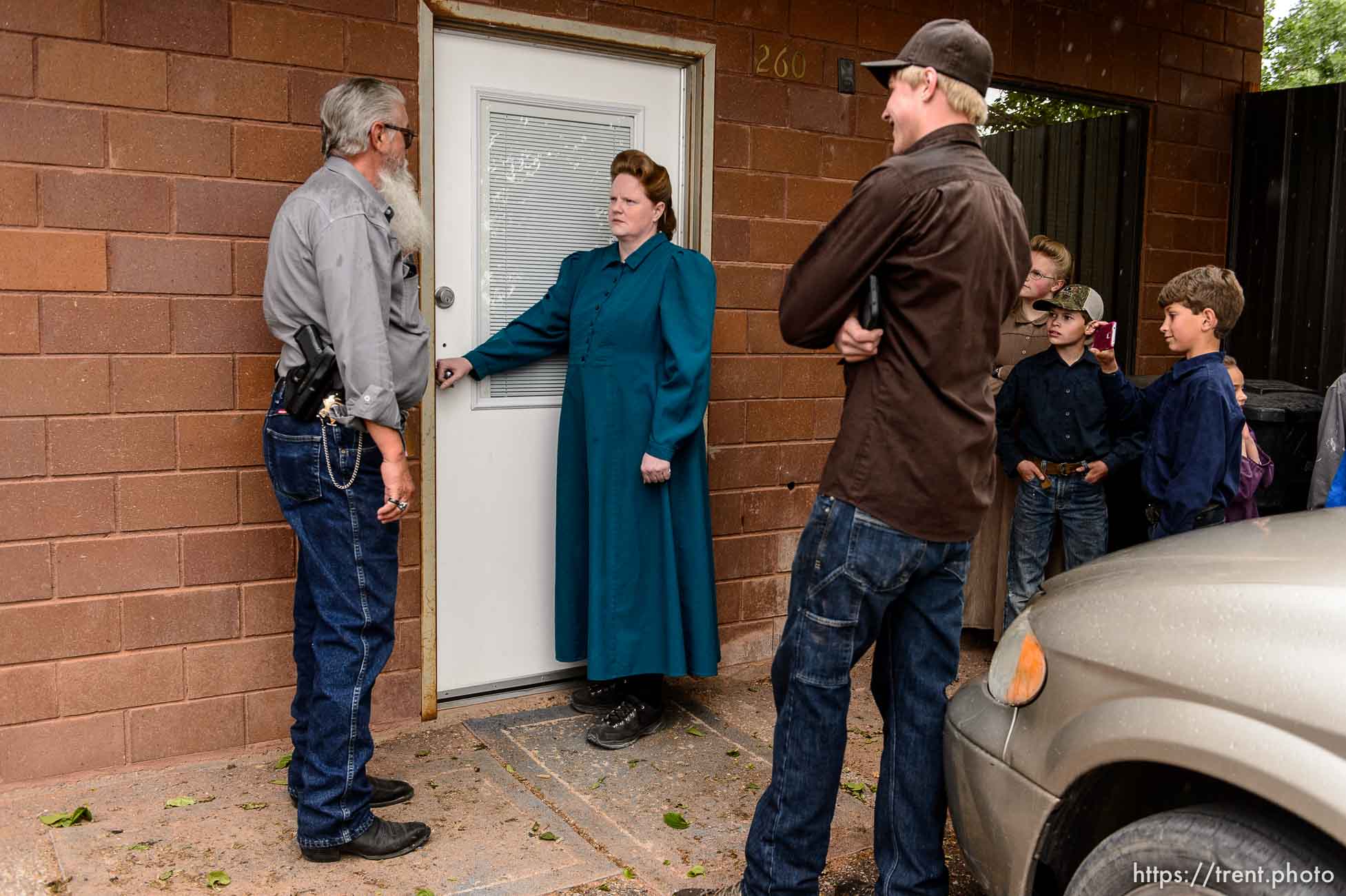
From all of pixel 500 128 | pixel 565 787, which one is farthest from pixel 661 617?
pixel 500 128

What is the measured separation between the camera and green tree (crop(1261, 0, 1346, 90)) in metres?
21.6

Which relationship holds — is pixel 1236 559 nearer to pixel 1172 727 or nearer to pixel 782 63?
pixel 1172 727

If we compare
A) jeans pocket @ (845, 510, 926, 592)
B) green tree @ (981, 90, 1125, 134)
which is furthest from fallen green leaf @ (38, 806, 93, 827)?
green tree @ (981, 90, 1125, 134)

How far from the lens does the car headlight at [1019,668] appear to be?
2.58 metres

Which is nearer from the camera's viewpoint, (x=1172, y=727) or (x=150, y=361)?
(x=1172, y=727)

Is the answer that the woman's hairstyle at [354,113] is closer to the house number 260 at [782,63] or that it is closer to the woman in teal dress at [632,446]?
the woman in teal dress at [632,446]

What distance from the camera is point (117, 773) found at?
159 inches

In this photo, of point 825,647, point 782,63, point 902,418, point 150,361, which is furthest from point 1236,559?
point 782,63

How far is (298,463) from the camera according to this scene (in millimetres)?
3381

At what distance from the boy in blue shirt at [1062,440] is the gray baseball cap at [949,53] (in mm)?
2207

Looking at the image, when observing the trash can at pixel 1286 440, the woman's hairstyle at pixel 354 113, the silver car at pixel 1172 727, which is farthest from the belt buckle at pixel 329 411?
the trash can at pixel 1286 440

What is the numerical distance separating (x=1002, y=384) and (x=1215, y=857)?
3.43 m

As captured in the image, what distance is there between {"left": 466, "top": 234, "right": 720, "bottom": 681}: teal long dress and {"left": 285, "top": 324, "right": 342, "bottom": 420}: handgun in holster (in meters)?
1.22

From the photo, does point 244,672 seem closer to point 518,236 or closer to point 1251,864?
point 518,236
